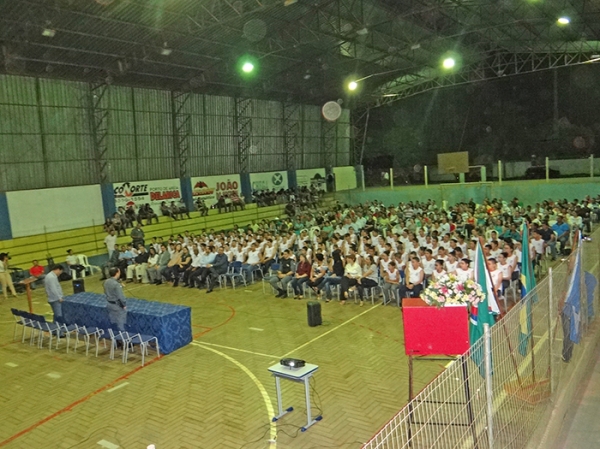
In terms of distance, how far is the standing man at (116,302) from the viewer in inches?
379

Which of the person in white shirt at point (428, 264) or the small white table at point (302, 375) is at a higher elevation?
the person in white shirt at point (428, 264)

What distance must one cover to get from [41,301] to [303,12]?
1527 centimetres

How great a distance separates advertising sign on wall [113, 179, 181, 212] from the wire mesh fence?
21.3 metres

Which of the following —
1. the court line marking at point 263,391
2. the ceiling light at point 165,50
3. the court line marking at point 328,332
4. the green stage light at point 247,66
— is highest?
the green stage light at point 247,66

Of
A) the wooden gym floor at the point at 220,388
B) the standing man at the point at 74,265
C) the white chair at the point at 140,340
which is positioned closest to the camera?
the wooden gym floor at the point at 220,388

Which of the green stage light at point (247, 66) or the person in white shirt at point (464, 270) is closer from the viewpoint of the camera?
the person in white shirt at point (464, 270)

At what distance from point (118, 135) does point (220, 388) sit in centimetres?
1963

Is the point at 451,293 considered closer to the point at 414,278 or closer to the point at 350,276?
the point at 414,278

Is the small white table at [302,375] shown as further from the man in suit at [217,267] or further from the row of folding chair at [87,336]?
the man in suit at [217,267]

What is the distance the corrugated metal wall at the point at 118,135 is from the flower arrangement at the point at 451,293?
20399 mm

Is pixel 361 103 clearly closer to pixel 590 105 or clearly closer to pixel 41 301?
pixel 590 105

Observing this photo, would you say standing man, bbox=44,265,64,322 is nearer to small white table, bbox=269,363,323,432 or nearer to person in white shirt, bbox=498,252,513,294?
small white table, bbox=269,363,323,432

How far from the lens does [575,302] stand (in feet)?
23.2

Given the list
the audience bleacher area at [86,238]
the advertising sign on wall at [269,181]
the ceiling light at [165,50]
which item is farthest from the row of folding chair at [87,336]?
the advertising sign on wall at [269,181]
